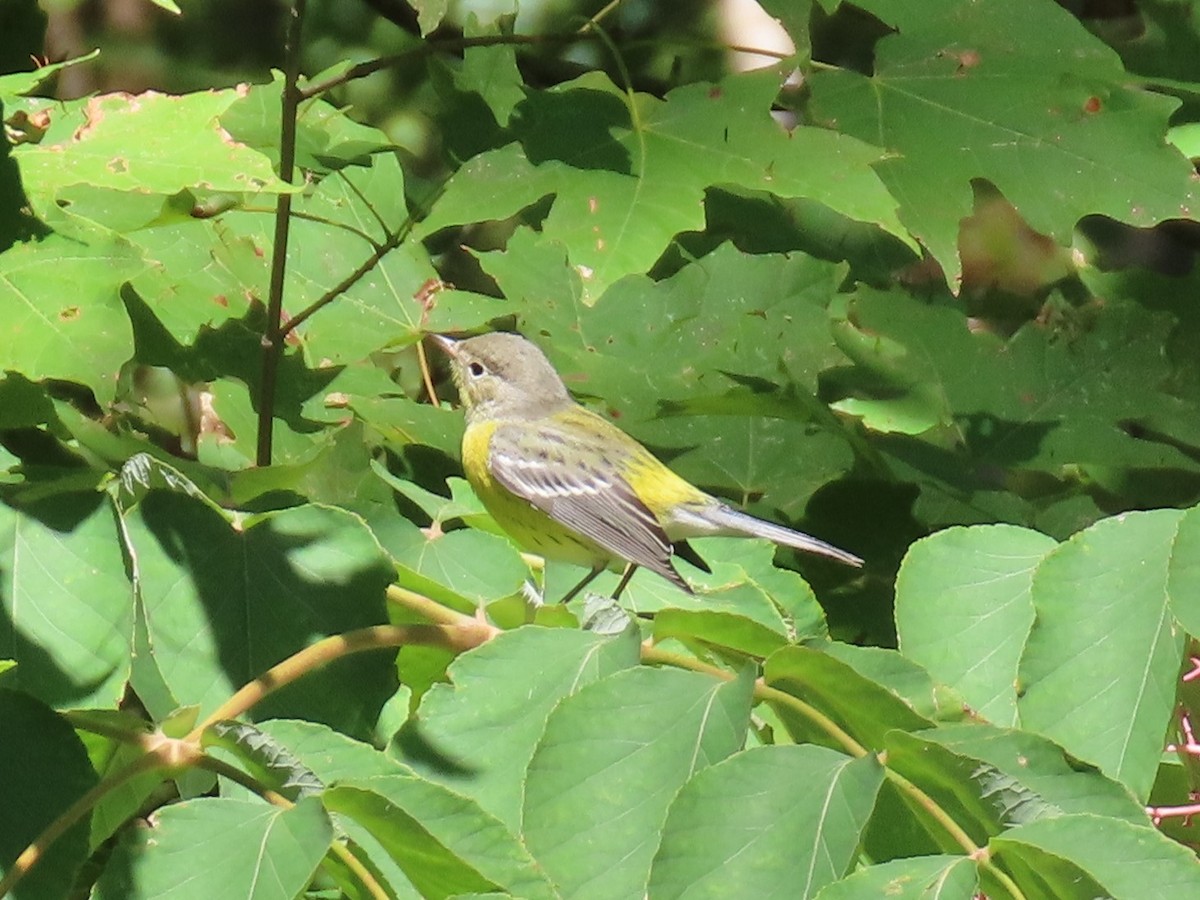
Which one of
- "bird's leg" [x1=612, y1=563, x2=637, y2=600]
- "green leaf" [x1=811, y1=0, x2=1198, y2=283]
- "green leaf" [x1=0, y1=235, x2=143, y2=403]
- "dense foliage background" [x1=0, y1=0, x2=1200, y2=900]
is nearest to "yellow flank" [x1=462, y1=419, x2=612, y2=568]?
"dense foliage background" [x1=0, y1=0, x2=1200, y2=900]

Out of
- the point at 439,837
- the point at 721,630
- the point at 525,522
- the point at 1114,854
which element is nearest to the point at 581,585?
the point at 721,630

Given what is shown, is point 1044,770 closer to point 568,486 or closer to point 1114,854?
point 1114,854

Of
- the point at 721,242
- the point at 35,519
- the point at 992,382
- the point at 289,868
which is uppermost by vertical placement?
the point at 35,519

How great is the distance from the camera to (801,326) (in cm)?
256

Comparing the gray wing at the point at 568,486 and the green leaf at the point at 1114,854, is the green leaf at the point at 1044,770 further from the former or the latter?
the gray wing at the point at 568,486

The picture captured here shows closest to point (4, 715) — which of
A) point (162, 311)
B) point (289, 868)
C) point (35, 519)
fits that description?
point (35, 519)

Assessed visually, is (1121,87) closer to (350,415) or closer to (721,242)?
(721,242)

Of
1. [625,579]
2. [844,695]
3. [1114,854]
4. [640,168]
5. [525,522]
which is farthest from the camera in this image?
[525,522]

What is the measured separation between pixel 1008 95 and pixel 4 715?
1.94 meters

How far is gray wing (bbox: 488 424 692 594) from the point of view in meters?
2.88

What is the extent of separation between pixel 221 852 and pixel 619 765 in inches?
12.7

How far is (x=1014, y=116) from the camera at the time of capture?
8.45ft

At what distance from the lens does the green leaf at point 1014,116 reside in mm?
2482

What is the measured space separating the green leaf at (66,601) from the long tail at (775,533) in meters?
1.17
